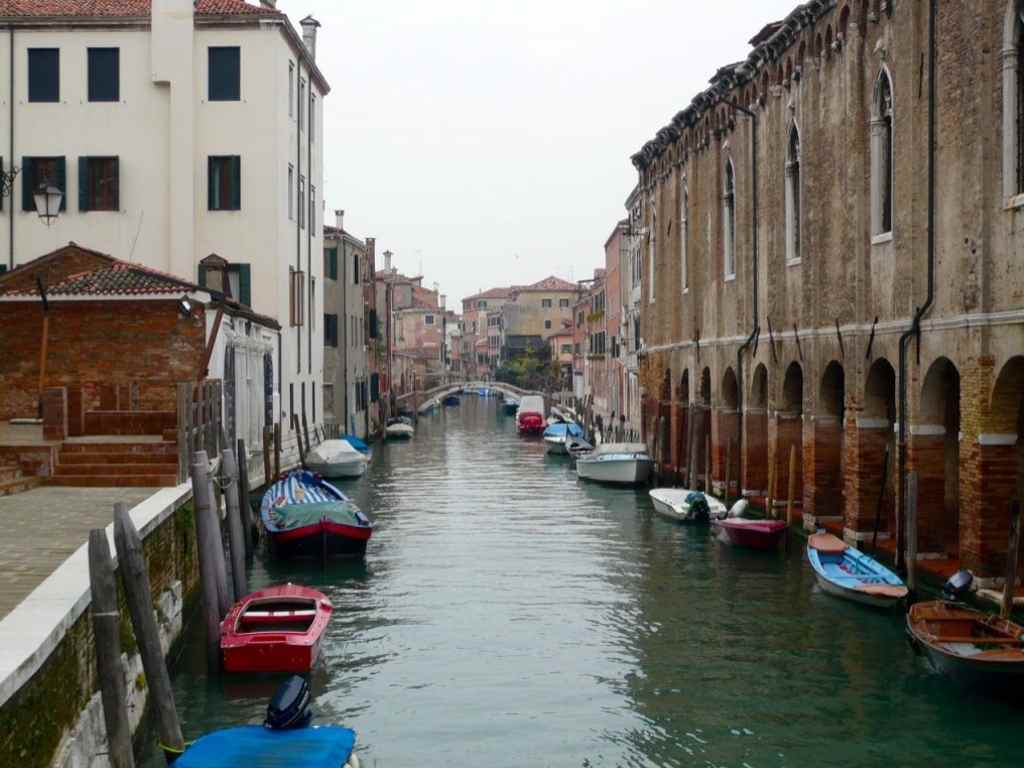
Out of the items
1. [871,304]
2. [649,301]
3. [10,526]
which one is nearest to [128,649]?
[10,526]

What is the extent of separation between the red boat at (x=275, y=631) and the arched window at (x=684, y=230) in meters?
19.8

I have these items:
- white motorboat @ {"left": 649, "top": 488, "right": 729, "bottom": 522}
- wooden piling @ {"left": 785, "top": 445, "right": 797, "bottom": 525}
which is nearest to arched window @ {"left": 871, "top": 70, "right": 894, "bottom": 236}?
wooden piling @ {"left": 785, "top": 445, "right": 797, "bottom": 525}

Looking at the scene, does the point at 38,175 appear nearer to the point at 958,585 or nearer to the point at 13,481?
the point at 13,481

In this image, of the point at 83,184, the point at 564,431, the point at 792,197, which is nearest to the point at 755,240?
the point at 792,197

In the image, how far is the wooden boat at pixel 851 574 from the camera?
54.5 ft

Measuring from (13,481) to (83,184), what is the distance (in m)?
18.0

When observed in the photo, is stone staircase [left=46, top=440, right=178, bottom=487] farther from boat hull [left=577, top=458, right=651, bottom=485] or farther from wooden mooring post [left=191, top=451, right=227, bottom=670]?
boat hull [left=577, top=458, right=651, bottom=485]

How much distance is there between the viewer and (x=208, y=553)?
13.7 m

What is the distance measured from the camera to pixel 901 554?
17.9m

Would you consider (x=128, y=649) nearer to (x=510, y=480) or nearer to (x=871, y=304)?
(x=871, y=304)

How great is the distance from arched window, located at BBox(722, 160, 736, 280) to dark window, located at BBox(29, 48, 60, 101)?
17151 mm

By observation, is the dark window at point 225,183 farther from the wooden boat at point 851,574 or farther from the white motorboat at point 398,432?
the white motorboat at point 398,432

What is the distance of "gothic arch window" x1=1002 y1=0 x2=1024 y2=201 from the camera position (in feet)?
48.9

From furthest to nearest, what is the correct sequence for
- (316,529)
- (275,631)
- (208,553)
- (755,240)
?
(755,240) < (316,529) < (275,631) < (208,553)
